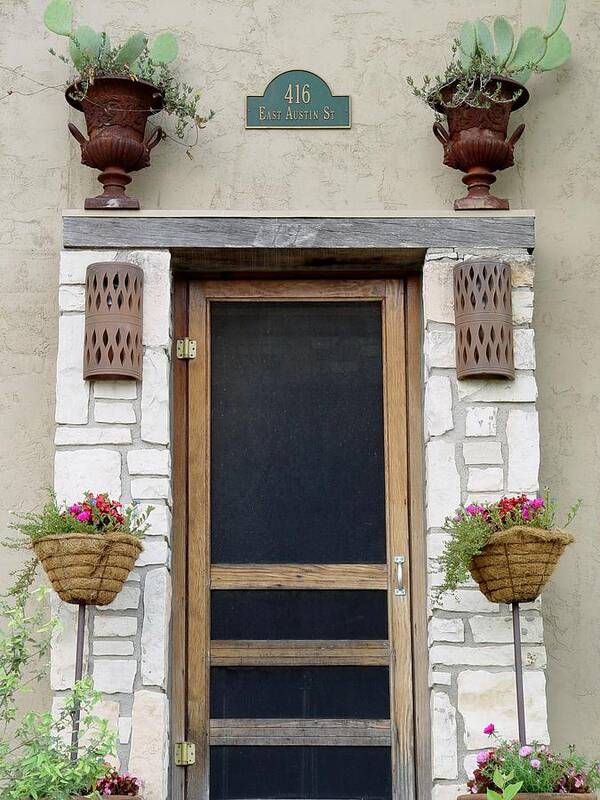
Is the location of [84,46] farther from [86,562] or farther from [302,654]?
[302,654]

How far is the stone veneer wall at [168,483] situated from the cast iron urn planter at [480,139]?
0.21 m

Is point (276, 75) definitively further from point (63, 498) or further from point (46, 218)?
point (63, 498)

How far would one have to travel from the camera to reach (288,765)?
4.84 meters

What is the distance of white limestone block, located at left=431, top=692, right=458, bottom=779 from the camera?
4.67 metres

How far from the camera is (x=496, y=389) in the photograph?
494 centimetres

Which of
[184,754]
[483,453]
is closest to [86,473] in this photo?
[184,754]

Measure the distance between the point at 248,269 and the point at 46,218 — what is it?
741 mm

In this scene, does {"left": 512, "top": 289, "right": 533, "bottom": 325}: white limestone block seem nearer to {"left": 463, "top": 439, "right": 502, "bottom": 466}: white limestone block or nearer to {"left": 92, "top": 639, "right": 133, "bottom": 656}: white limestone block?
{"left": 463, "top": 439, "right": 502, "bottom": 466}: white limestone block

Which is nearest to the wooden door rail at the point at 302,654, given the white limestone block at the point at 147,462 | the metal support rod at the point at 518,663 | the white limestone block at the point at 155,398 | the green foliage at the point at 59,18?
the metal support rod at the point at 518,663

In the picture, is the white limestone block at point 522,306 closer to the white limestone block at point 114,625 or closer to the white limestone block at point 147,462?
the white limestone block at point 147,462

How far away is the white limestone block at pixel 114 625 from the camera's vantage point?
4.73 metres

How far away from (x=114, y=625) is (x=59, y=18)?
6.75 ft

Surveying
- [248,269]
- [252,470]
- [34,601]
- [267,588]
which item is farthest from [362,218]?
[34,601]

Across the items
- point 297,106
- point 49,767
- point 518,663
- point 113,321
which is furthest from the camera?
point 297,106
